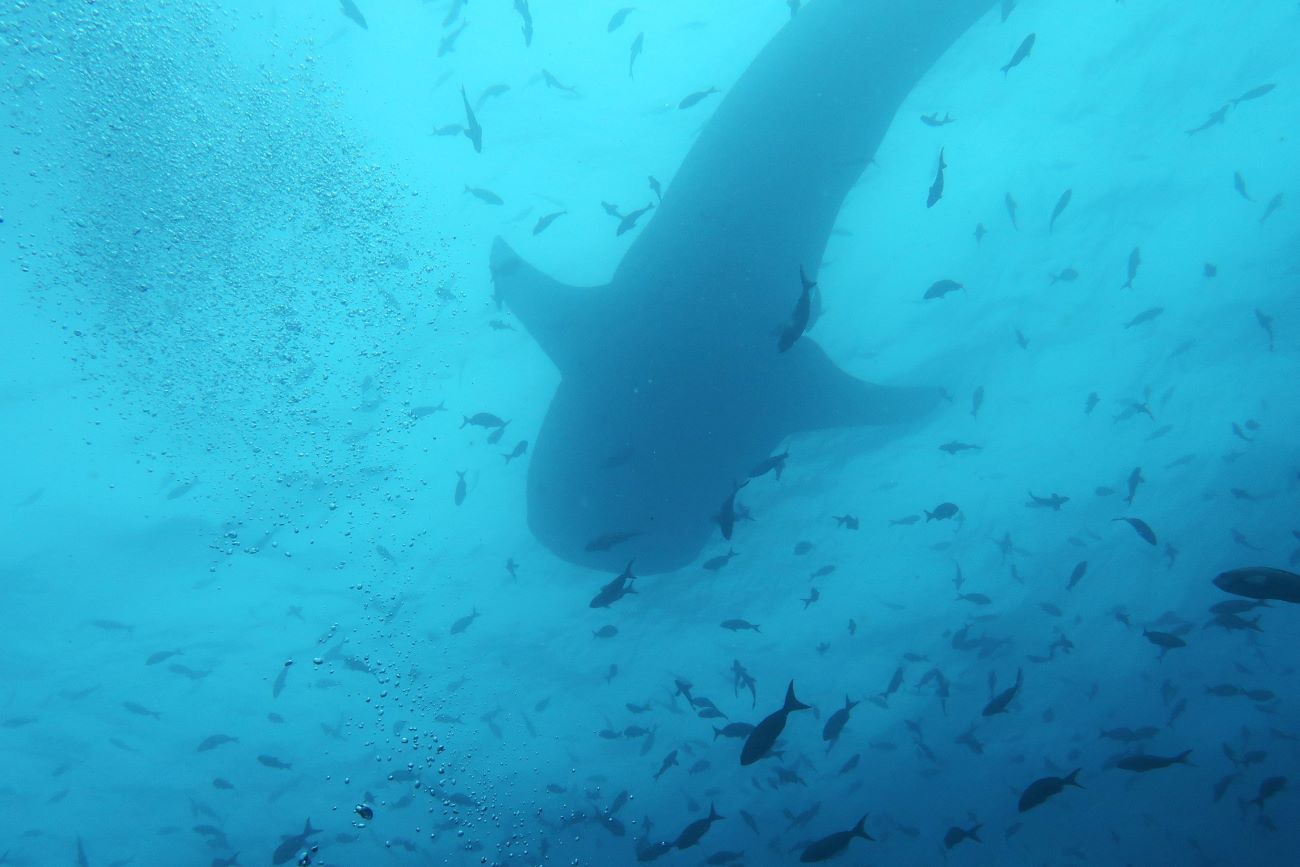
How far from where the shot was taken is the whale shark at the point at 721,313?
6.70 metres

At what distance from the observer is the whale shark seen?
6695 millimetres

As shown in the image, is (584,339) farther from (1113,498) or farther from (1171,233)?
(1113,498)

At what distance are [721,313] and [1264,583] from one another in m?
5.14

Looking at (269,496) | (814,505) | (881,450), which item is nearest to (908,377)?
(881,450)

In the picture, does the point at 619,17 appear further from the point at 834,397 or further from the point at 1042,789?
the point at 1042,789

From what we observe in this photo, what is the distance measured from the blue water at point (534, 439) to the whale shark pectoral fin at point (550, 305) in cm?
147

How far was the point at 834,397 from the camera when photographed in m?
8.54

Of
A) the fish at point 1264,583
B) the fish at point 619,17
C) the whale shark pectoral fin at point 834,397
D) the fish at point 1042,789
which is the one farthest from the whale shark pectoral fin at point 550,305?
the fish at point 1042,789

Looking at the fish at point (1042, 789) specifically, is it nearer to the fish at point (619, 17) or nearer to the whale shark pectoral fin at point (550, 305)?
the whale shark pectoral fin at point (550, 305)


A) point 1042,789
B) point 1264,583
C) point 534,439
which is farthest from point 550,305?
point 1042,789

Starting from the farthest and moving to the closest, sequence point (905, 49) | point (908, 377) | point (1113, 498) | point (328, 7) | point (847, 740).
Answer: point (847, 740) < point (1113, 498) < point (908, 377) < point (328, 7) < point (905, 49)

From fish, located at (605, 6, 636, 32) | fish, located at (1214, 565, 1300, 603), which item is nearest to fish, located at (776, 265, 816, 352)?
fish, located at (1214, 565, 1300, 603)

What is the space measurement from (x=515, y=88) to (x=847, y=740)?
1858cm

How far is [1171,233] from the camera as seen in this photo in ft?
43.1
